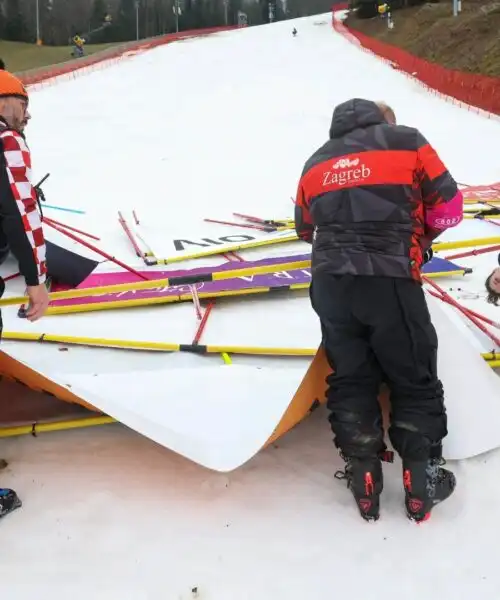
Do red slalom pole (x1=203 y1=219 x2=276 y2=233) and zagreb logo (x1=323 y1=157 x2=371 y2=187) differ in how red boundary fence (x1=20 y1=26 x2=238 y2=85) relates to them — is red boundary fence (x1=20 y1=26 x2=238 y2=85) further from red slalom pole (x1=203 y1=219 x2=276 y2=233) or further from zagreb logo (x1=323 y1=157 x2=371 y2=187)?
zagreb logo (x1=323 y1=157 x2=371 y2=187)

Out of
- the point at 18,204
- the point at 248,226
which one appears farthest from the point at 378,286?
the point at 248,226

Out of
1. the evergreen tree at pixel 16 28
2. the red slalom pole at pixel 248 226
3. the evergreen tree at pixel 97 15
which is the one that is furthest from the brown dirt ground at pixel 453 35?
the evergreen tree at pixel 97 15

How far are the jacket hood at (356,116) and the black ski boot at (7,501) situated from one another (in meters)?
1.73

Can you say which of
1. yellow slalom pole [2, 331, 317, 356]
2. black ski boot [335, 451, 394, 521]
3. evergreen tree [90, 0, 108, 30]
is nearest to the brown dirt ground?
yellow slalom pole [2, 331, 317, 356]

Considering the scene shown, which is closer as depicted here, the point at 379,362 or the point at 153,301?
the point at 379,362

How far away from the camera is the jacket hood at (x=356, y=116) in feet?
7.23

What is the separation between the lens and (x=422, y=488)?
2.21 metres

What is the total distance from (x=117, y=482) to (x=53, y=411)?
0.60 metres

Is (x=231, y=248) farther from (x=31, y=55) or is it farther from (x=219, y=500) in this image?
(x=31, y=55)

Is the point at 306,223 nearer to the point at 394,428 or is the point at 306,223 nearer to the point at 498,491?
the point at 394,428

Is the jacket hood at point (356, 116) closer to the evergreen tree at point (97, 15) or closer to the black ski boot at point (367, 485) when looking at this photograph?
the black ski boot at point (367, 485)

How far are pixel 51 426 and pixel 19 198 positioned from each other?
1060mm

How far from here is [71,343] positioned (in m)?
3.12

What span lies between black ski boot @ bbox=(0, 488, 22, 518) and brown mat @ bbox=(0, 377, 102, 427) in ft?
1.56
